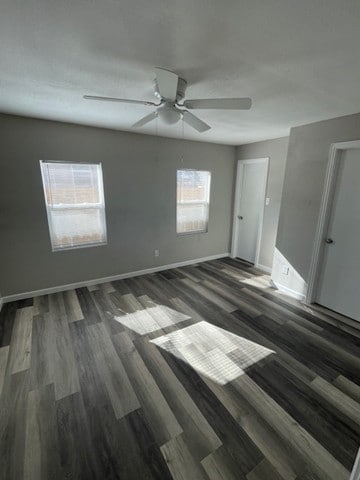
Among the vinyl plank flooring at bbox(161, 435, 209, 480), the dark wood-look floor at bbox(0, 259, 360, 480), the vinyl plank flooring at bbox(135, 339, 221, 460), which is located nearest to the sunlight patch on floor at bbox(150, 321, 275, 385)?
the dark wood-look floor at bbox(0, 259, 360, 480)

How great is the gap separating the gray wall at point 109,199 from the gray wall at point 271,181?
0.64 m

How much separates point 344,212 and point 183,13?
2737mm

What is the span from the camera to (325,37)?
45.4 inches

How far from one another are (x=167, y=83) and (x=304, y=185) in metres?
2.45

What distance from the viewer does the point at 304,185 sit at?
298cm

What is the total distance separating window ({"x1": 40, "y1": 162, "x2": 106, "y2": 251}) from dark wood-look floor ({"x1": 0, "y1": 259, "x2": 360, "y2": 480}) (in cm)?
103

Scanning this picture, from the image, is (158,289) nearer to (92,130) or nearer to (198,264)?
(198,264)

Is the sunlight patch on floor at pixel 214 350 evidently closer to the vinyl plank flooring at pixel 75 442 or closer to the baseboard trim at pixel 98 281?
the vinyl plank flooring at pixel 75 442

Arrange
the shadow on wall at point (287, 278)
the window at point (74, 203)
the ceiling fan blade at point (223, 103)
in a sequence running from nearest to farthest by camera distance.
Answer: the ceiling fan blade at point (223, 103)
the window at point (74, 203)
the shadow on wall at point (287, 278)

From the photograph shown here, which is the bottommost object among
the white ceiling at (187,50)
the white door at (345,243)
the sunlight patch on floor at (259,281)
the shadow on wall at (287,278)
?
the sunlight patch on floor at (259,281)

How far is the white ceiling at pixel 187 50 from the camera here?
101cm

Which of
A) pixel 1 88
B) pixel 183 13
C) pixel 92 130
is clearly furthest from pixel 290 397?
pixel 92 130

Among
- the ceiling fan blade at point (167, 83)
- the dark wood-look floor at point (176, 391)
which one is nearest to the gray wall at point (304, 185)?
the dark wood-look floor at point (176, 391)

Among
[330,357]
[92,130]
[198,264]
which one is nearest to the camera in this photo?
[330,357]
